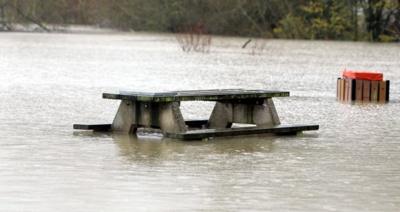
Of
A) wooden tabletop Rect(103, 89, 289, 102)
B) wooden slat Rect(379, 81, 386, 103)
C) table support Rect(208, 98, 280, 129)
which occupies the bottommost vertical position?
wooden slat Rect(379, 81, 386, 103)

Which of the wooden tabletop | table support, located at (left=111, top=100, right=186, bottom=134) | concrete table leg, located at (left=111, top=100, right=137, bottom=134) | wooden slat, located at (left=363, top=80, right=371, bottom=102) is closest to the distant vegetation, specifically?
wooden slat, located at (left=363, top=80, right=371, bottom=102)

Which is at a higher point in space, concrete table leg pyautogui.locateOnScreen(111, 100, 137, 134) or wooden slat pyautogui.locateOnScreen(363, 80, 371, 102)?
concrete table leg pyautogui.locateOnScreen(111, 100, 137, 134)

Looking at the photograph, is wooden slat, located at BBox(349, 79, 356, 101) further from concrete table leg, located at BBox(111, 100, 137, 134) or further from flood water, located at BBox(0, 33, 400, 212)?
concrete table leg, located at BBox(111, 100, 137, 134)

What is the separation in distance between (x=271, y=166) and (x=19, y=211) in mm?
4445

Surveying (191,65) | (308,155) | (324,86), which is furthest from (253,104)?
(191,65)

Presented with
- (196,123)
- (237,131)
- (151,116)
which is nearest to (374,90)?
(196,123)

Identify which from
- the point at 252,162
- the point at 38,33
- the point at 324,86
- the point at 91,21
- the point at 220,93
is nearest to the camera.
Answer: the point at 252,162

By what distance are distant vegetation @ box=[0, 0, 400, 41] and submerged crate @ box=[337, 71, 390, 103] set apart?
2394 inches

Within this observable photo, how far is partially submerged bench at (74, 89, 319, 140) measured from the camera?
675 inches

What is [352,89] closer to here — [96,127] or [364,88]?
[364,88]

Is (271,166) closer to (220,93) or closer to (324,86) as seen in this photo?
(220,93)

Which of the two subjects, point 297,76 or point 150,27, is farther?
point 150,27

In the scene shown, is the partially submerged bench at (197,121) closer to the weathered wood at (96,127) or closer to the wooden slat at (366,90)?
the weathered wood at (96,127)

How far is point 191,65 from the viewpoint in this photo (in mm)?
44625
